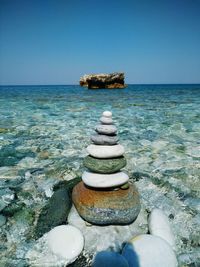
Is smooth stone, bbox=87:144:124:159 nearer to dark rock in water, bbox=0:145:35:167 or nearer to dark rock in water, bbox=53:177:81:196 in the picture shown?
dark rock in water, bbox=53:177:81:196

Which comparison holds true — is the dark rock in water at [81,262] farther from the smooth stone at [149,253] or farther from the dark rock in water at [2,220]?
the dark rock in water at [2,220]

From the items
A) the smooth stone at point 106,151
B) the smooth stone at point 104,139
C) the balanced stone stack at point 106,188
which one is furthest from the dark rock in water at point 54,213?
the smooth stone at point 104,139

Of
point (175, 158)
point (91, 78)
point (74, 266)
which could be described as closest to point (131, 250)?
point (74, 266)

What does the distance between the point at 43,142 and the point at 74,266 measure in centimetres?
718

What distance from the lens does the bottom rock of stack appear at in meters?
4.24

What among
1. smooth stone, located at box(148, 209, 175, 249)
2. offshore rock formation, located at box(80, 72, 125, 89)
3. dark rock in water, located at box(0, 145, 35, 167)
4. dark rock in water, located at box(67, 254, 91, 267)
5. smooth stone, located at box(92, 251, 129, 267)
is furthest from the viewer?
offshore rock formation, located at box(80, 72, 125, 89)

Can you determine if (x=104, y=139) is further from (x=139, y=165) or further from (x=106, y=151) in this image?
(x=139, y=165)

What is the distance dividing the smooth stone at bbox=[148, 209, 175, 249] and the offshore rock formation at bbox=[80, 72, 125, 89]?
75243 mm

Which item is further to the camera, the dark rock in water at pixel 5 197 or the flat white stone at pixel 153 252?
the dark rock in water at pixel 5 197

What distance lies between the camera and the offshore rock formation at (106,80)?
7800cm

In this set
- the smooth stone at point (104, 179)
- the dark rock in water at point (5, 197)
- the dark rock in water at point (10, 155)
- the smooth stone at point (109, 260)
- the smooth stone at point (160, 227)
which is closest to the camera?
the smooth stone at point (109, 260)

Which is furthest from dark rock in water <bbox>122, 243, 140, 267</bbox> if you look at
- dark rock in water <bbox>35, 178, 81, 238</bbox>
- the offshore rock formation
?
the offshore rock formation

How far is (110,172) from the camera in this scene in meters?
4.61

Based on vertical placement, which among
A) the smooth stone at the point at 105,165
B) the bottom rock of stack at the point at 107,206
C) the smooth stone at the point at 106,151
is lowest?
the bottom rock of stack at the point at 107,206
